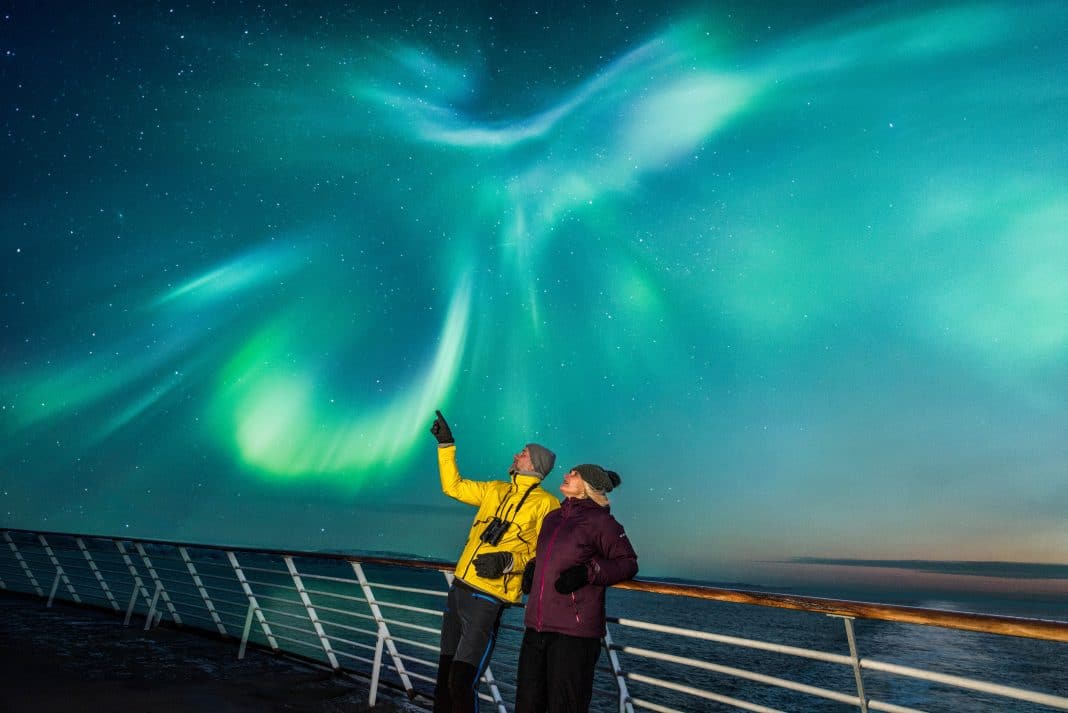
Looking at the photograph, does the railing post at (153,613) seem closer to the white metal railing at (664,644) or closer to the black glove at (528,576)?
the white metal railing at (664,644)

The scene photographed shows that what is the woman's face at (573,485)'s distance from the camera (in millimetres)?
2887

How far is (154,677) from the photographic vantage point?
461cm

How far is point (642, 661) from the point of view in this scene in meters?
19.5

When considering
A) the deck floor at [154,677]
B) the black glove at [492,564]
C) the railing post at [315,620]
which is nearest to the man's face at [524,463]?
the black glove at [492,564]

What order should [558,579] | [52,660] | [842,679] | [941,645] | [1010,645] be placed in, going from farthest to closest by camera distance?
[1010,645], [941,645], [842,679], [52,660], [558,579]

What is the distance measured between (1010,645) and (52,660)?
137 feet

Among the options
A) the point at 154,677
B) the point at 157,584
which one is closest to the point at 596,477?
the point at 154,677

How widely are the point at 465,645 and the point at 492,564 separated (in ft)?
1.41

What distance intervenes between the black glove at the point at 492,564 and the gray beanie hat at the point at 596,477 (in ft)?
1.73

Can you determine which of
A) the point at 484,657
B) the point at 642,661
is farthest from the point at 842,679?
the point at 484,657

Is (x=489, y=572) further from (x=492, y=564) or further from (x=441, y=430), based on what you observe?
(x=441, y=430)

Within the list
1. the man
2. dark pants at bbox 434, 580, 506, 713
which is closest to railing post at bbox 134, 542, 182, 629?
dark pants at bbox 434, 580, 506, 713

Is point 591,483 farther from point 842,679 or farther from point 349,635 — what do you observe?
point 349,635

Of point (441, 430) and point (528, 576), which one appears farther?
point (441, 430)
